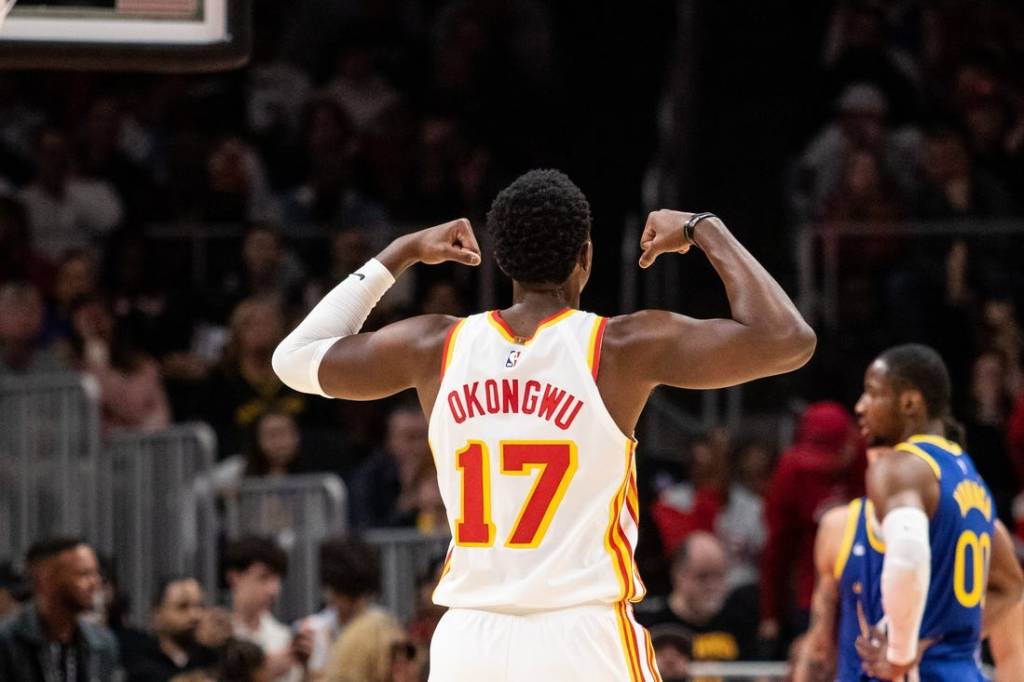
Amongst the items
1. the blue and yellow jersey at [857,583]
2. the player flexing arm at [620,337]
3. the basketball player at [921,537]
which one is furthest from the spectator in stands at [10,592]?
the player flexing arm at [620,337]

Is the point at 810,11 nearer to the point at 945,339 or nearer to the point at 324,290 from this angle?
the point at 945,339

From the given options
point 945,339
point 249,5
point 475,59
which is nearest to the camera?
point 249,5

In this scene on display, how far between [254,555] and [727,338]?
221 inches

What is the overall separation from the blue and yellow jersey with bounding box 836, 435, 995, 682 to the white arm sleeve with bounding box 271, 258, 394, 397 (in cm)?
220

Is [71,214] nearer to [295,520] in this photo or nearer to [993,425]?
[295,520]

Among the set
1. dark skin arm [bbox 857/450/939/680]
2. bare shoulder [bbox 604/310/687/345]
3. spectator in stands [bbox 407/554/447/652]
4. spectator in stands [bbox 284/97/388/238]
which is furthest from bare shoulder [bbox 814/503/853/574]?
spectator in stands [bbox 284/97/388/238]

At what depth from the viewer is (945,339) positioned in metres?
12.3

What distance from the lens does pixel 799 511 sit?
34.4 ft

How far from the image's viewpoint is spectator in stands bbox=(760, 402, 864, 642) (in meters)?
10.4

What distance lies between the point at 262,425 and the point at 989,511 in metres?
5.51

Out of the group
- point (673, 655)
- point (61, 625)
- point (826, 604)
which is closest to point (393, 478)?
point (673, 655)

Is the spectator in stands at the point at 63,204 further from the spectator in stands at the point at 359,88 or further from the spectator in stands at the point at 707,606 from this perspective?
the spectator in stands at the point at 707,606

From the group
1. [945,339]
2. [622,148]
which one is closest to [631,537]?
[945,339]

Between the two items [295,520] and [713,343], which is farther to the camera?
[295,520]
